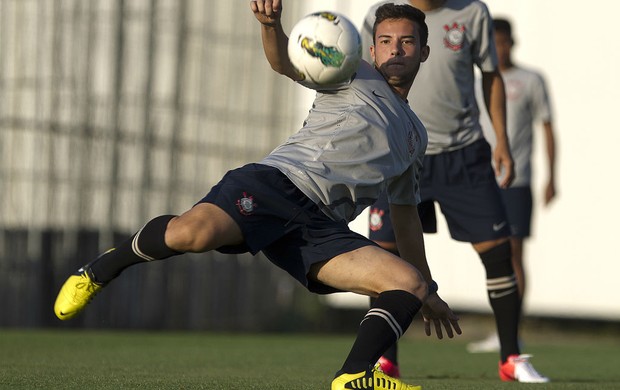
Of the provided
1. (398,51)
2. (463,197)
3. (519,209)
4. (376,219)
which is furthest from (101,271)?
(519,209)

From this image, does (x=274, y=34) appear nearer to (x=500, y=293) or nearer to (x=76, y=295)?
(x=76, y=295)

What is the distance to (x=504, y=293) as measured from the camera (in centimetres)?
760

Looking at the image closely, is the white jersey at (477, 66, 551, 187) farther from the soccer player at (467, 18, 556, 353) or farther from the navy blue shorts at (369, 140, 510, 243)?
the navy blue shorts at (369, 140, 510, 243)

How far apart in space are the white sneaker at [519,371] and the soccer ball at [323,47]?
2495 mm

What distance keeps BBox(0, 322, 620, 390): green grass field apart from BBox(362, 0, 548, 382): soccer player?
23.8 inches

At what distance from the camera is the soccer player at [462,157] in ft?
24.5

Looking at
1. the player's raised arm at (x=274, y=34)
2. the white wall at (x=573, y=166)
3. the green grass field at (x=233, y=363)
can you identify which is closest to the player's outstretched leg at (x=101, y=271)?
the green grass field at (x=233, y=363)

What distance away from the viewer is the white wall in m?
14.1

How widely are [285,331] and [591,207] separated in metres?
3.49

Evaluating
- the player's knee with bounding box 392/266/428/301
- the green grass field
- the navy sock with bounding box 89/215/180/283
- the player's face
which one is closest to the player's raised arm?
the player's face

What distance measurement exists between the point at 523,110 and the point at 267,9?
18.5ft

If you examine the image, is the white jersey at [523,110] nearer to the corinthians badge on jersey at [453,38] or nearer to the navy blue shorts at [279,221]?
the corinthians badge on jersey at [453,38]

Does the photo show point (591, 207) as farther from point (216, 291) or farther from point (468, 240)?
point (468, 240)

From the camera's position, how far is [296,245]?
545 centimetres
